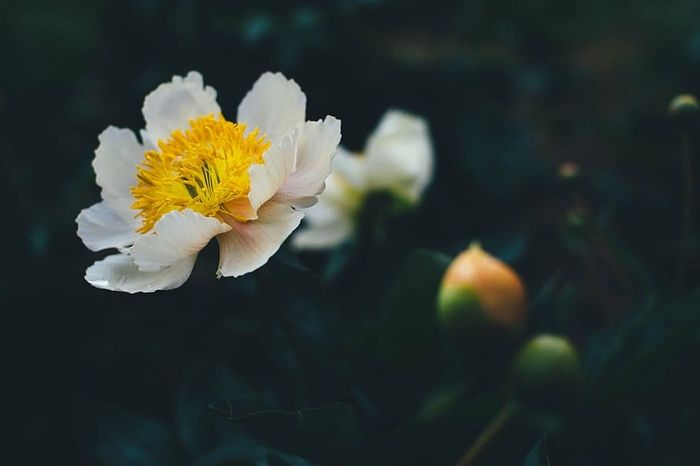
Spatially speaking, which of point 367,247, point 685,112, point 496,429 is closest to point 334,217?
point 367,247

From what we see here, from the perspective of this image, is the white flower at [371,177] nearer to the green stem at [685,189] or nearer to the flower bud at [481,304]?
the green stem at [685,189]

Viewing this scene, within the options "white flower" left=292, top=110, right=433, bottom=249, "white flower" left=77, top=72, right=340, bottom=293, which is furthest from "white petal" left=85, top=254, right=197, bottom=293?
"white flower" left=292, top=110, right=433, bottom=249

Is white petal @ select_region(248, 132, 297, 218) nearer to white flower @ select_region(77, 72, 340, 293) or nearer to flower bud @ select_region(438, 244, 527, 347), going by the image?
white flower @ select_region(77, 72, 340, 293)

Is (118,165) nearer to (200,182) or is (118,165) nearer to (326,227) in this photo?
(200,182)

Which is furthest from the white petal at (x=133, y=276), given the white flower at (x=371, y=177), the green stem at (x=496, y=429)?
the white flower at (x=371, y=177)

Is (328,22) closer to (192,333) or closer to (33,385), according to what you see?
(192,333)
